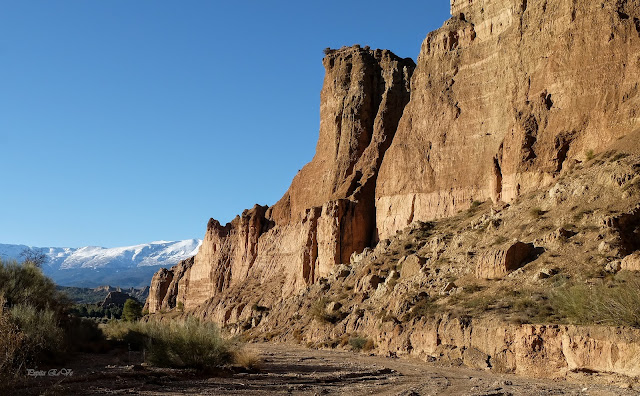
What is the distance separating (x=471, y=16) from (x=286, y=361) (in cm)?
3905

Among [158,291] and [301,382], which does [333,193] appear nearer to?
[158,291]

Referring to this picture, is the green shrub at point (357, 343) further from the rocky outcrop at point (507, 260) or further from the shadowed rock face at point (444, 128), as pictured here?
the shadowed rock face at point (444, 128)

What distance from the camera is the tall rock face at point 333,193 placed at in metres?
60.8

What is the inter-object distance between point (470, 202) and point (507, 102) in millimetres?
8257

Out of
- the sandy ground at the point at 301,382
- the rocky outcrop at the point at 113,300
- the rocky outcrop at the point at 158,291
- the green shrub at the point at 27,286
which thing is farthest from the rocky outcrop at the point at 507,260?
the rocky outcrop at the point at 113,300

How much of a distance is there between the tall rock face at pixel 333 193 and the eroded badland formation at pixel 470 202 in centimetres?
21

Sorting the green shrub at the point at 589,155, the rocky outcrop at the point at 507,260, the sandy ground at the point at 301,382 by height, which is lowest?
the sandy ground at the point at 301,382

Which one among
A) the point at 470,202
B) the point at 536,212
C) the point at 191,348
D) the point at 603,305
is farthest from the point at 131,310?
the point at 603,305

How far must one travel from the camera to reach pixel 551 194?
38.9m

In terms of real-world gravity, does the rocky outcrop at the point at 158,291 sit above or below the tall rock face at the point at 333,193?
below

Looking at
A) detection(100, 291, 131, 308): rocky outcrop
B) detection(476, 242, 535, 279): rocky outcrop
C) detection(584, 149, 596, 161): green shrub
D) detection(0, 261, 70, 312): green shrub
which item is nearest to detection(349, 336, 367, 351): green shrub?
detection(476, 242, 535, 279): rocky outcrop

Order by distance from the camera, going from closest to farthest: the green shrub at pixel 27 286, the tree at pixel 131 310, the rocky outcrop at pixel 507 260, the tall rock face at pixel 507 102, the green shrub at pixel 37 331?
the green shrub at pixel 37 331, the green shrub at pixel 27 286, the rocky outcrop at pixel 507 260, the tall rock face at pixel 507 102, the tree at pixel 131 310

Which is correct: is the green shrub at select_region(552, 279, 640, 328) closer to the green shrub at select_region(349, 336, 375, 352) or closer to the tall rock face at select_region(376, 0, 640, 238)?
the green shrub at select_region(349, 336, 375, 352)

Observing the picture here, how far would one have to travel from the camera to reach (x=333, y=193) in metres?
66.2
